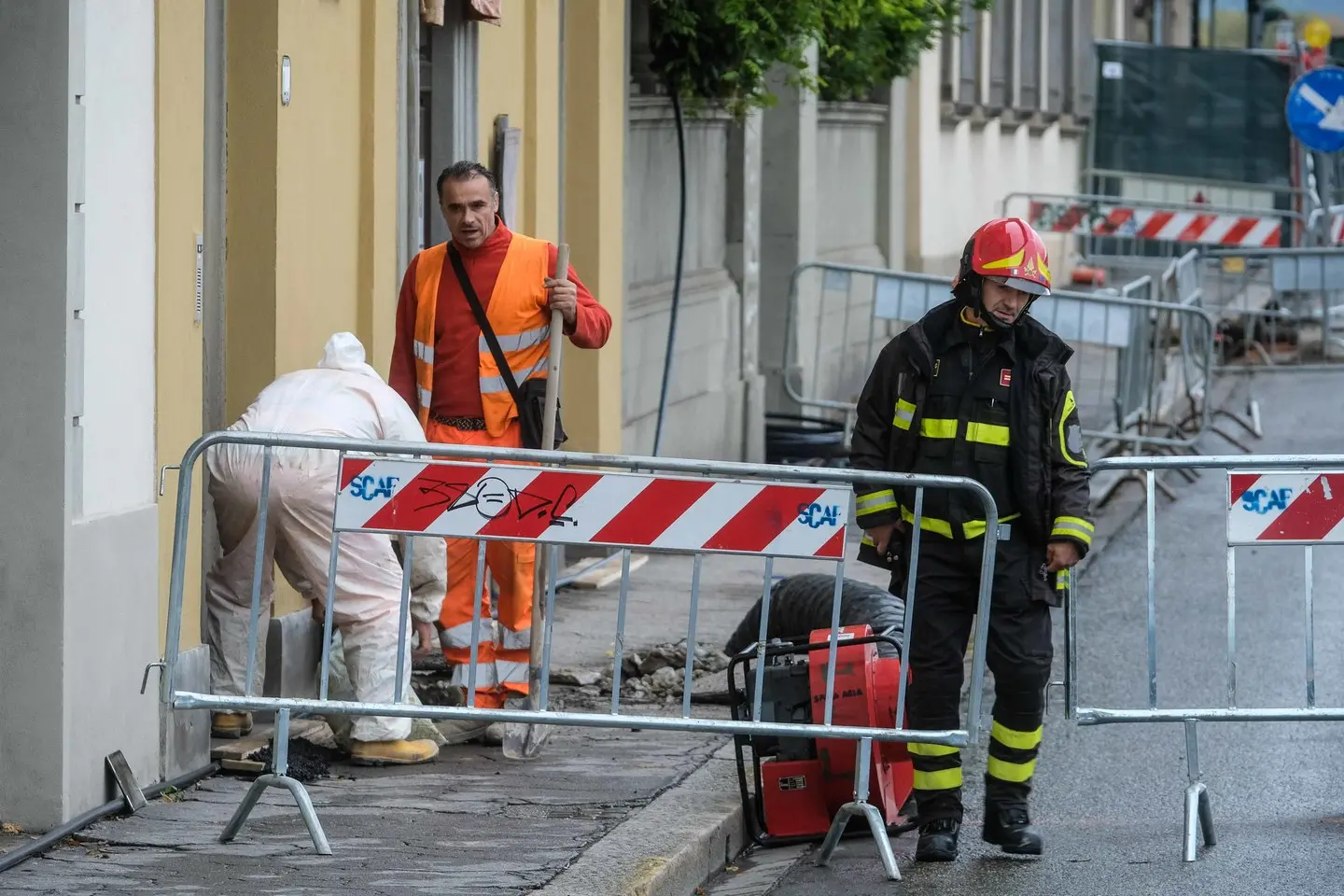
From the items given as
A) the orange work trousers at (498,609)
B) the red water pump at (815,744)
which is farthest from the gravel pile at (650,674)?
the red water pump at (815,744)

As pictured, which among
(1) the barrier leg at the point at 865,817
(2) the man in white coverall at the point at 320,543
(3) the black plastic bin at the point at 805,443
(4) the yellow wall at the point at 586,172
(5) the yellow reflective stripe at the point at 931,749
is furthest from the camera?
(3) the black plastic bin at the point at 805,443

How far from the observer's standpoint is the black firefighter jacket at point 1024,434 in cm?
636

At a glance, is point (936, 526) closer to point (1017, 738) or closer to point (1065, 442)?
point (1065, 442)

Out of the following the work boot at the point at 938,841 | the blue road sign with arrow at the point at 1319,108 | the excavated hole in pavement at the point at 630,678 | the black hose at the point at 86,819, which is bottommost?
the work boot at the point at 938,841

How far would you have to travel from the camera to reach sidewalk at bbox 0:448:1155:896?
5.72m

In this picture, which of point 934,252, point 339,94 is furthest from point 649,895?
point 934,252

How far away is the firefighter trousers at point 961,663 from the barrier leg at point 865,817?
0.20m

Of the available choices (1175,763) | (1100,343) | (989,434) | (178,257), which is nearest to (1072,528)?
(989,434)

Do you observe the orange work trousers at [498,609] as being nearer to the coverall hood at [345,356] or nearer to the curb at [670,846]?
the coverall hood at [345,356]

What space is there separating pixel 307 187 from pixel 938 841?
314 cm

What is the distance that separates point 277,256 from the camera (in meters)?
7.54

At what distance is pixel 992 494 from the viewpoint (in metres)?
6.40

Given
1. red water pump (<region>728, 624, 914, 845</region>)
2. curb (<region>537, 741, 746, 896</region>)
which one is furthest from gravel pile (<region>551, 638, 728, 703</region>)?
red water pump (<region>728, 624, 914, 845</region>)

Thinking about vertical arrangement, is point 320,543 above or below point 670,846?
above
